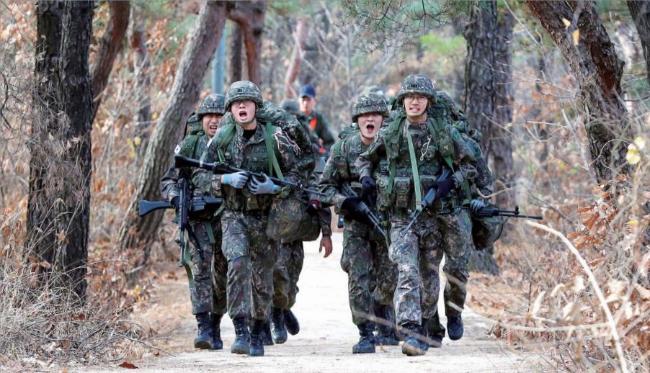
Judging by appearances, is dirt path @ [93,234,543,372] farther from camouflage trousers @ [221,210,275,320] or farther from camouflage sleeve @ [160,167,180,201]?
camouflage sleeve @ [160,167,180,201]

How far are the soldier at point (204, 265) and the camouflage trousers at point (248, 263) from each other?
0.69 m

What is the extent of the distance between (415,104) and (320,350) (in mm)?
2218

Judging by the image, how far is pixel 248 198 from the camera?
10625 mm

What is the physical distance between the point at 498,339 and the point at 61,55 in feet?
14.6

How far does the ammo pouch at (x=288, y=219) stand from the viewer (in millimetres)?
10742

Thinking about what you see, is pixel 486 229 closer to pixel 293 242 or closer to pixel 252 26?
pixel 293 242

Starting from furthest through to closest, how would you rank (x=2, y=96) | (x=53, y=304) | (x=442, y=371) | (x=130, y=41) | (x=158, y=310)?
(x=130, y=41) → (x=158, y=310) → (x=2, y=96) → (x=53, y=304) → (x=442, y=371)

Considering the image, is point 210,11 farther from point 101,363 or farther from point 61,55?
point 101,363

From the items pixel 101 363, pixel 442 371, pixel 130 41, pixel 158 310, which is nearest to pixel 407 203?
pixel 442 371

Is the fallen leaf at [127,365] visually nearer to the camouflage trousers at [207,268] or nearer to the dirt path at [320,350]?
the dirt path at [320,350]

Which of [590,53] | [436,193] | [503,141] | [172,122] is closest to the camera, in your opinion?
[590,53]

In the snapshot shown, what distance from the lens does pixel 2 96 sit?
10828mm

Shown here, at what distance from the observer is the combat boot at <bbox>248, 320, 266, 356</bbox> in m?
10.5

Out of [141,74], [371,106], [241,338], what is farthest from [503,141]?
[241,338]
